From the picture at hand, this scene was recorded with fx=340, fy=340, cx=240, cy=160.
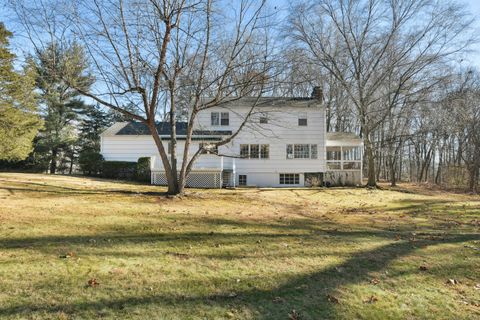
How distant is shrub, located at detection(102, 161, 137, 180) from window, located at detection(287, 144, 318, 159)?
1076 centimetres

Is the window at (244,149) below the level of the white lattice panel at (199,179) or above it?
above

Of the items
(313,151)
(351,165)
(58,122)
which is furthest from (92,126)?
(351,165)

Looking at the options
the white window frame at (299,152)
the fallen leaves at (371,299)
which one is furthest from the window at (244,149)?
the fallen leaves at (371,299)

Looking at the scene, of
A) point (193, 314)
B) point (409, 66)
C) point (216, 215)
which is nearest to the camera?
point (193, 314)

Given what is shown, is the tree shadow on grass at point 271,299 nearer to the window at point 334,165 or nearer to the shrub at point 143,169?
the shrub at point 143,169

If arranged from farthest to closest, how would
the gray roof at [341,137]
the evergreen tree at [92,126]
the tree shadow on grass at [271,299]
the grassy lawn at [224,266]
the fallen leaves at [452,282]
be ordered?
the evergreen tree at [92,126]
the gray roof at [341,137]
the fallen leaves at [452,282]
the grassy lawn at [224,266]
the tree shadow on grass at [271,299]

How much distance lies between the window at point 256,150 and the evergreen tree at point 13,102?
13.2 meters

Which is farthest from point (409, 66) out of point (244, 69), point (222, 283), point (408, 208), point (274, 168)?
point (222, 283)

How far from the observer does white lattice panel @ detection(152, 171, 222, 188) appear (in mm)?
20625

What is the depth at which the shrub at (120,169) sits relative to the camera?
72.4ft

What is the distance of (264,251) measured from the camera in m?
6.07

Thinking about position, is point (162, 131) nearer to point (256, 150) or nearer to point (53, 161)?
point (256, 150)

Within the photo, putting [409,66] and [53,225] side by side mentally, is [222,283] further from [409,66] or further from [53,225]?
[409,66]

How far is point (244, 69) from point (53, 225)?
353 inches
